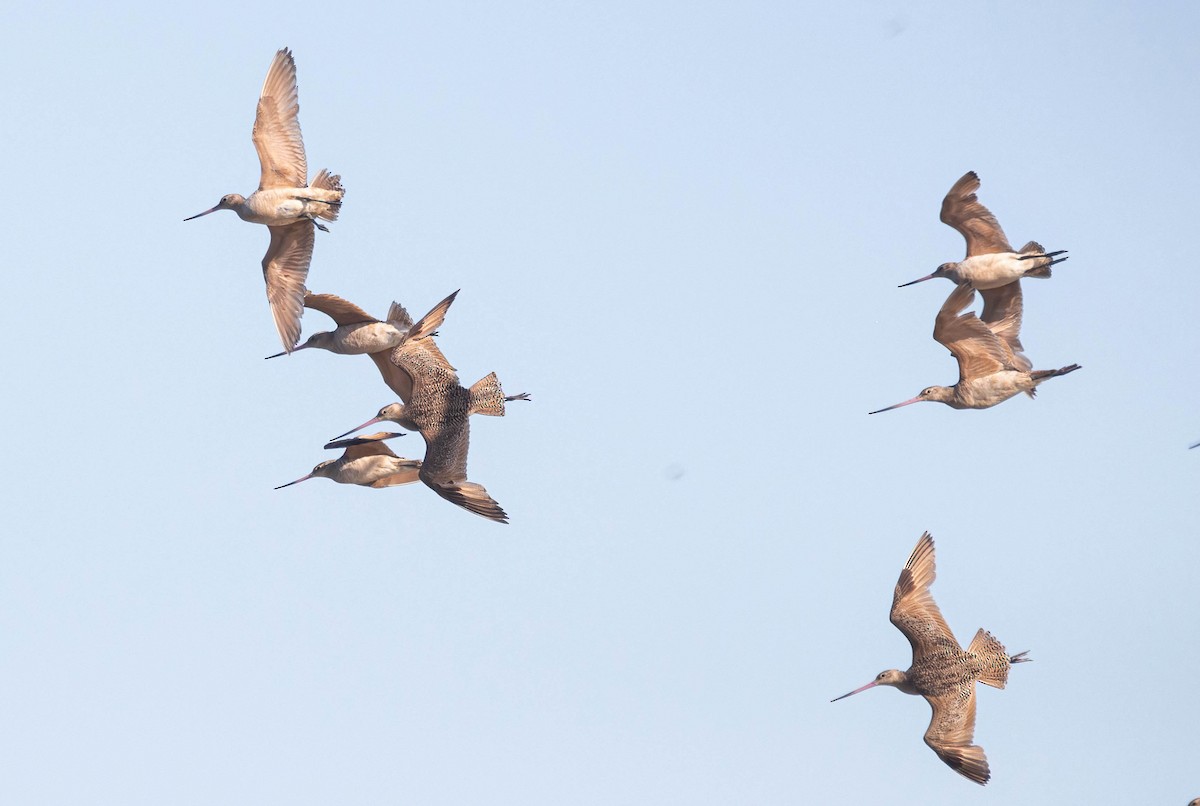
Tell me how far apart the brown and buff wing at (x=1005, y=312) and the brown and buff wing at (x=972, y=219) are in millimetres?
853

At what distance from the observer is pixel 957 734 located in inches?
1580

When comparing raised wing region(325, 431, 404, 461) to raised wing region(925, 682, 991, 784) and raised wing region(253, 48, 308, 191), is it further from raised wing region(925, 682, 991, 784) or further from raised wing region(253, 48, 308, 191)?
raised wing region(925, 682, 991, 784)

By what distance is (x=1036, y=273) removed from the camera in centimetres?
4206

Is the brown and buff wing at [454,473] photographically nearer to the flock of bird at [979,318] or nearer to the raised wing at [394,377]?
the raised wing at [394,377]

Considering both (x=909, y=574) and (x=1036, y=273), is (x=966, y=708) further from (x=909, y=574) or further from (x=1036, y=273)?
(x=1036, y=273)

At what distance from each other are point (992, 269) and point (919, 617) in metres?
6.28

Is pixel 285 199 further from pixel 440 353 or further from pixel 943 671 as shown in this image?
Answer: pixel 943 671

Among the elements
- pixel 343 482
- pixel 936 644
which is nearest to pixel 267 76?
pixel 343 482

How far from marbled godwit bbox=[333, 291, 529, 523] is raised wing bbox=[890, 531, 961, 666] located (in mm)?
7475

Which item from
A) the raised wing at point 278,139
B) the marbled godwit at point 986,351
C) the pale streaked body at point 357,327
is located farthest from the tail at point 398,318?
the marbled godwit at point 986,351

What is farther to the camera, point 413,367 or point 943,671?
point 943,671

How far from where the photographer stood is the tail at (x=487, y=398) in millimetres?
38156

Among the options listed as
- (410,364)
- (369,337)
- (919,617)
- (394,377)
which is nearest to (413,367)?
(410,364)

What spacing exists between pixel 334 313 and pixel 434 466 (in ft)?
14.1
